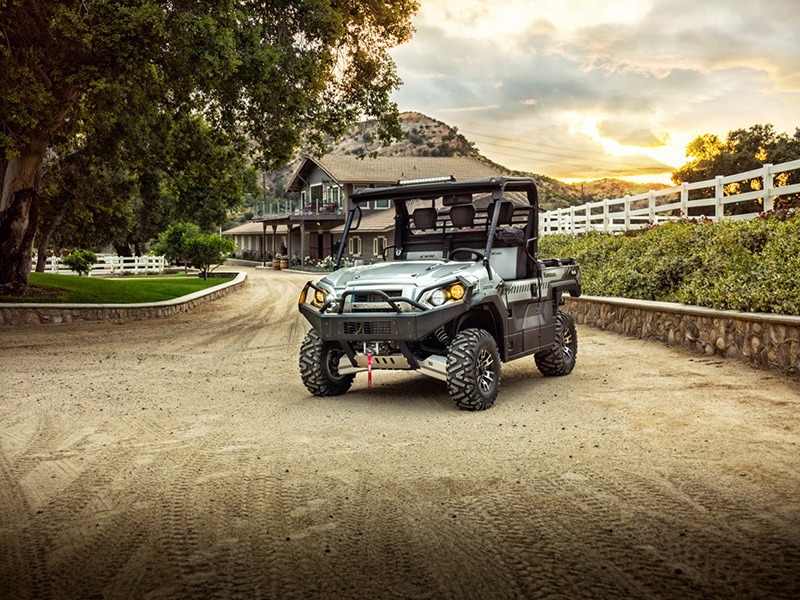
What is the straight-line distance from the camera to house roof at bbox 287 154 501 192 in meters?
55.6

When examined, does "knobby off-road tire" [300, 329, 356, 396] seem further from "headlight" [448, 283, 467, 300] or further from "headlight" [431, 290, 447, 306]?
"headlight" [448, 283, 467, 300]

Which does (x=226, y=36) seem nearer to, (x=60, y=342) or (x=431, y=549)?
(x=60, y=342)

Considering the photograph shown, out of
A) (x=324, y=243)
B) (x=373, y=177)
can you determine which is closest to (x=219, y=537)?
(x=373, y=177)

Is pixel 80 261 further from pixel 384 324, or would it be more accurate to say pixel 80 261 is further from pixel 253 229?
pixel 384 324

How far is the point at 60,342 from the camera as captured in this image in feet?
52.4

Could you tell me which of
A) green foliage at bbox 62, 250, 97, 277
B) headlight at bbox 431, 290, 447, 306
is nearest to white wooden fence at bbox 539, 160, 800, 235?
headlight at bbox 431, 290, 447, 306

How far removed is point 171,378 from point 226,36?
25.5ft

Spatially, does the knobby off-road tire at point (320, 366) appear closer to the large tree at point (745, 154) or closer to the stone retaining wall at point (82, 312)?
the stone retaining wall at point (82, 312)

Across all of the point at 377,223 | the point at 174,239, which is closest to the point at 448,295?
the point at 377,223

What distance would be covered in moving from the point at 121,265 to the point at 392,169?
1964 centimetres

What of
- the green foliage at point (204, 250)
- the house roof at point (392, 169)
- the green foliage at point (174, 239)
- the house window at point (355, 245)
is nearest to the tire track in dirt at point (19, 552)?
the green foliage at point (204, 250)

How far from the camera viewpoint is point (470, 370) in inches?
324

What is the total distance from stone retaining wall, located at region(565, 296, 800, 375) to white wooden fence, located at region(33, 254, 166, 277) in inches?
1731

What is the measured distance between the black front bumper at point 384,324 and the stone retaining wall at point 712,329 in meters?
4.90
